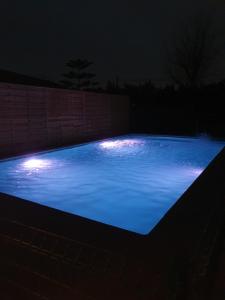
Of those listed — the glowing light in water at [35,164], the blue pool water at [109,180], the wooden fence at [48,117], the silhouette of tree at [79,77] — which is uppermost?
the silhouette of tree at [79,77]

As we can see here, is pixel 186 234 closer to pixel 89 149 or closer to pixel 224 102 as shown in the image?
pixel 89 149

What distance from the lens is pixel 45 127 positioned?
884 centimetres

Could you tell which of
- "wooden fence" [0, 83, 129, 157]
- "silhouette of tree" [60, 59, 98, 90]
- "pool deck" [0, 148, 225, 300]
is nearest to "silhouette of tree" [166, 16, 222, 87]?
"silhouette of tree" [60, 59, 98, 90]

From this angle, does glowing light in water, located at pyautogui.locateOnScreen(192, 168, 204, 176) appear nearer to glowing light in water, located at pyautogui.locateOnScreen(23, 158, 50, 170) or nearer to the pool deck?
the pool deck

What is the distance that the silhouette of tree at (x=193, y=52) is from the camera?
Result: 21438mm

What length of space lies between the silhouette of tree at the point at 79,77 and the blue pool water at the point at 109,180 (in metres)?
21.4

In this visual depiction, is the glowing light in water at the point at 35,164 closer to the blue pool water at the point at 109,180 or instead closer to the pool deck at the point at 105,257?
the blue pool water at the point at 109,180

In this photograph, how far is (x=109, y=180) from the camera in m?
6.25

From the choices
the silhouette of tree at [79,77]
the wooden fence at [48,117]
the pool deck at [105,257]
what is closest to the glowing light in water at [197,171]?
the pool deck at [105,257]

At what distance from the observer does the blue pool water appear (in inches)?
180

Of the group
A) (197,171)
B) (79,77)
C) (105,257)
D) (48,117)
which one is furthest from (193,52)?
(105,257)

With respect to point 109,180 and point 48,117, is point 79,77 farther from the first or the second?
point 109,180

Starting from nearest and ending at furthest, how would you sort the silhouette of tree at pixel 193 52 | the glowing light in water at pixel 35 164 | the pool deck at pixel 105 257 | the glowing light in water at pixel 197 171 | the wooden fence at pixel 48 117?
the pool deck at pixel 105 257 < the glowing light in water at pixel 197 171 < the glowing light in water at pixel 35 164 < the wooden fence at pixel 48 117 < the silhouette of tree at pixel 193 52

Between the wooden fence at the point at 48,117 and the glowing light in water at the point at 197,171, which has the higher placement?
the wooden fence at the point at 48,117
